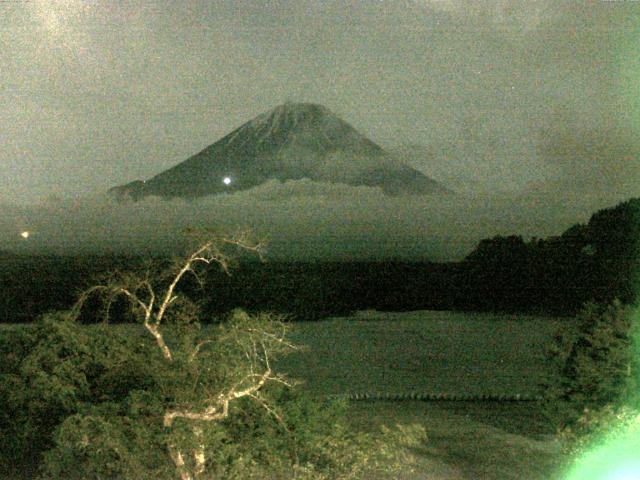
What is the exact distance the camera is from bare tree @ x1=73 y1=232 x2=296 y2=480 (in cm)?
591

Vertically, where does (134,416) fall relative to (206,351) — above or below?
below

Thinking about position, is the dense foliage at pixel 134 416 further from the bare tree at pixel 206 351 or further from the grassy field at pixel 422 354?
the grassy field at pixel 422 354

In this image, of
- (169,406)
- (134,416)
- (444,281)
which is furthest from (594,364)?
(444,281)

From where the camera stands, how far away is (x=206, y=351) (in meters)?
6.72

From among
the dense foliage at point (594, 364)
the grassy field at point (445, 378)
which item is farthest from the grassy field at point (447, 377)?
the dense foliage at point (594, 364)

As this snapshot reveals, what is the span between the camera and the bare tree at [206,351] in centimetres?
591

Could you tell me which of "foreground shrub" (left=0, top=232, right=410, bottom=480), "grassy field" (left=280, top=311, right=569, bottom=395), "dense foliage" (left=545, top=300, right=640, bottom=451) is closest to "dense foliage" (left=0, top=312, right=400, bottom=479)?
"foreground shrub" (left=0, top=232, right=410, bottom=480)

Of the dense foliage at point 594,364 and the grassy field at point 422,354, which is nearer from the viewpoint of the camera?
the dense foliage at point 594,364

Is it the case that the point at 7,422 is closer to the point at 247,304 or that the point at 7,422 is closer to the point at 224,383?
the point at 224,383

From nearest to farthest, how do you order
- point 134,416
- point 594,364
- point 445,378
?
1. point 134,416
2. point 594,364
3. point 445,378

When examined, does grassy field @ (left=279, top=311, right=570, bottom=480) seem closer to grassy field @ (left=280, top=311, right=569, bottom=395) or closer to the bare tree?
grassy field @ (left=280, top=311, right=569, bottom=395)

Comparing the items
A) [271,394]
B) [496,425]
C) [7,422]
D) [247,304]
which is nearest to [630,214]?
[247,304]

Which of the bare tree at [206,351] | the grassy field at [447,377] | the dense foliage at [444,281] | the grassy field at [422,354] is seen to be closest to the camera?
the bare tree at [206,351]

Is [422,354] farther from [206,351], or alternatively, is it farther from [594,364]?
[206,351]
